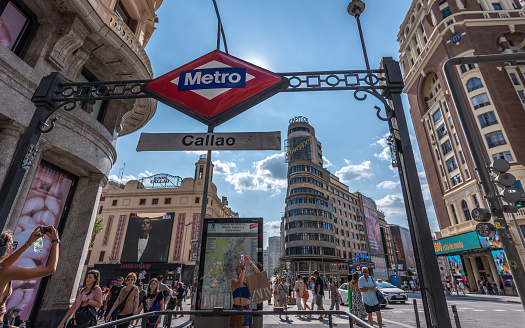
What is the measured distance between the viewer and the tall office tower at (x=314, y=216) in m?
59.2

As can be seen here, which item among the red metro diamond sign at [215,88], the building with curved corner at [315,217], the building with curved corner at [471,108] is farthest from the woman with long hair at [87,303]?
the building with curved corner at [315,217]

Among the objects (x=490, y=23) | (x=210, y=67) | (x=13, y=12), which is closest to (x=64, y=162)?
(x=13, y=12)

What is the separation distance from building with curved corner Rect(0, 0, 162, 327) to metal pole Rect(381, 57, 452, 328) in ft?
27.7

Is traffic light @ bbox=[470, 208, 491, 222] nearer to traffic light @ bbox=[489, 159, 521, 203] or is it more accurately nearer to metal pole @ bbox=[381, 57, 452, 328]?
traffic light @ bbox=[489, 159, 521, 203]

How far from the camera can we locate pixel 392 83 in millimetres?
4336

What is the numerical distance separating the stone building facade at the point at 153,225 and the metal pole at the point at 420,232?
→ 3830 centimetres

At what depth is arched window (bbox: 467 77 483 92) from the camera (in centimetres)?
→ 3231

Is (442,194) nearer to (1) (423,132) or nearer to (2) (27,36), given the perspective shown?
(1) (423,132)

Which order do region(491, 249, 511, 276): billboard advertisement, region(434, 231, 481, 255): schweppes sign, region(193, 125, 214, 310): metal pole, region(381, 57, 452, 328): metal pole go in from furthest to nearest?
region(434, 231, 481, 255): schweppes sign < region(491, 249, 511, 276): billboard advertisement < region(193, 125, 214, 310): metal pole < region(381, 57, 452, 328): metal pole

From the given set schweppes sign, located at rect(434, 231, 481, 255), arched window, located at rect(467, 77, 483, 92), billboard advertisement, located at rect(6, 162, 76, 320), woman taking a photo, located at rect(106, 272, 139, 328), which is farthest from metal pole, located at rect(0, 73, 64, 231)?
arched window, located at rect(467, 77, 483, 92)

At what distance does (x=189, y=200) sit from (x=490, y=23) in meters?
54.0

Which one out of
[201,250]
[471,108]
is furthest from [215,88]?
[471,108]

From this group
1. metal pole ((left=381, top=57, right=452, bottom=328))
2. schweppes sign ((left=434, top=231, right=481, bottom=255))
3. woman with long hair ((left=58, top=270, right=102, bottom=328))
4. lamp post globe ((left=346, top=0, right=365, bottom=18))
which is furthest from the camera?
schweppes sign ((left=434, top=231, right=481, bottom=255))

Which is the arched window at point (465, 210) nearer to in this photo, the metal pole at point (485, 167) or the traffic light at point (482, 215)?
the traffic light at point (482, 215)
